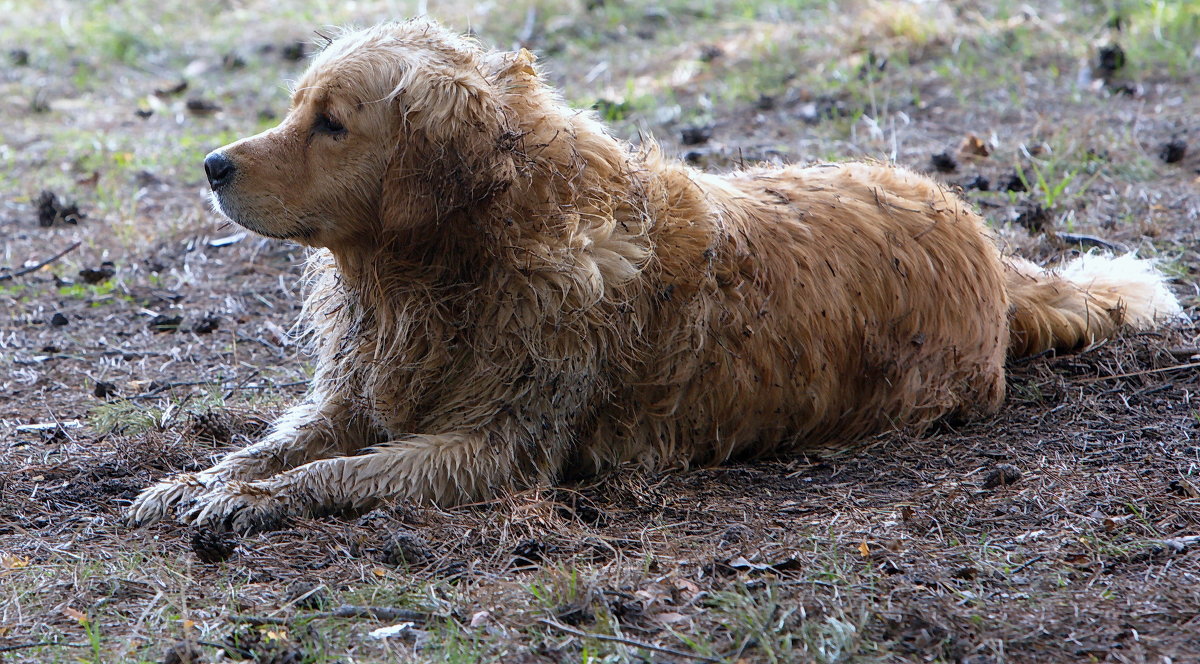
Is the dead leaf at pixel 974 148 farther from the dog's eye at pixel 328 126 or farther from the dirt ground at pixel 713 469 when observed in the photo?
the dog's eye at pixel 328 126

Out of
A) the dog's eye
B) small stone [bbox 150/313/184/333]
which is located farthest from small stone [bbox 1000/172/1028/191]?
small stone [bbox 150/313/184/333]

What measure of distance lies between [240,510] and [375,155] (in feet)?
4.00

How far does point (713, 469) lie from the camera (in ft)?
14.8

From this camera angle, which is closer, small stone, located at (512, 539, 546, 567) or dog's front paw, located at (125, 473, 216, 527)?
small stone, located at (512, 539, 546, 567)

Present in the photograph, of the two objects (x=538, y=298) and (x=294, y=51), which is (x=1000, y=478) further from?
(x=294, y=51)

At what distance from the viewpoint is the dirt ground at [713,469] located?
3113mm

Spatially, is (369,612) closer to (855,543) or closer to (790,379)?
(855,543)

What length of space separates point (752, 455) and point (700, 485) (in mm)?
367

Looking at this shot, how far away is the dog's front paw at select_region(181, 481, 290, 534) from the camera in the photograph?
391 centimetres

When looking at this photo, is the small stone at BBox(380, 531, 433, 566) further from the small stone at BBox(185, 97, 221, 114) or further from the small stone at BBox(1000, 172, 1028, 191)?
the small stone at BBox(185, 97, 221, 114)

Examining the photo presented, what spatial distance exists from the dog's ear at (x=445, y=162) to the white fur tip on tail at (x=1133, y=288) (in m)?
2.80

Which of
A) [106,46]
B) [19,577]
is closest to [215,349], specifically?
[19,577]

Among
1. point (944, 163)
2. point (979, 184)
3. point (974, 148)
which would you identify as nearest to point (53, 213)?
point (944, 163)

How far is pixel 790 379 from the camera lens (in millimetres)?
4547
